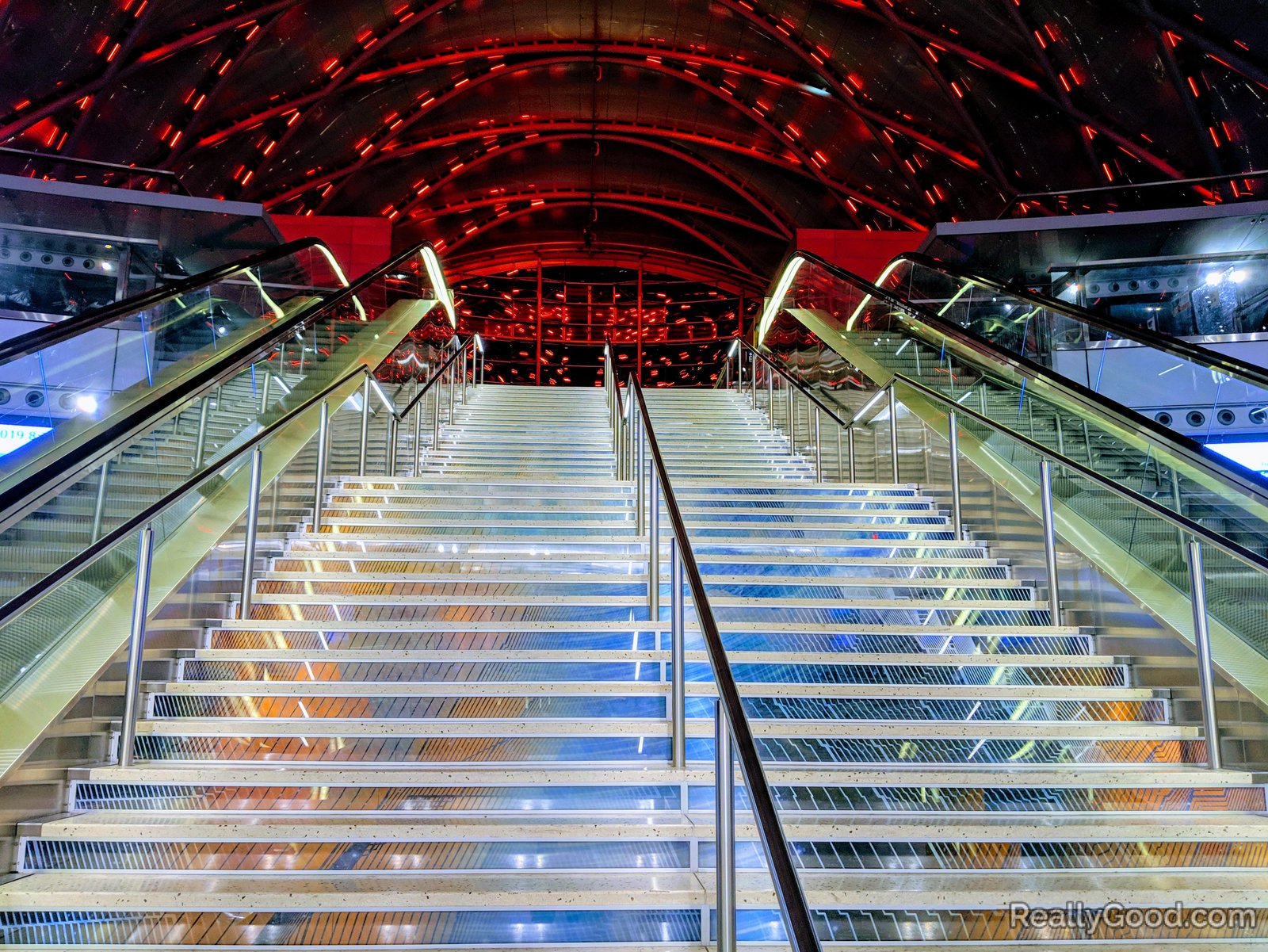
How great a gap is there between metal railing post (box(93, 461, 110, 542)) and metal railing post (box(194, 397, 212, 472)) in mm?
1082

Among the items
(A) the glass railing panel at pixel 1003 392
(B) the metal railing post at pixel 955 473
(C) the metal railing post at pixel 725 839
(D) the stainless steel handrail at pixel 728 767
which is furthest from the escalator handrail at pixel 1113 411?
(C) the metal railing post at pixel 725 839

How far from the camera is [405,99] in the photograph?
86.1ft

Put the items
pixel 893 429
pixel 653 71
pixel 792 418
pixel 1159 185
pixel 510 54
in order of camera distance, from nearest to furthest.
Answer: pixel 893 429, pixel 792 418, pixel 1159 185, pixel 510 54, pixel 653 71

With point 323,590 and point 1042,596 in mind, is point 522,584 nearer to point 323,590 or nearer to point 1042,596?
point 323,590

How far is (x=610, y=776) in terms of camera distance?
3.36 m

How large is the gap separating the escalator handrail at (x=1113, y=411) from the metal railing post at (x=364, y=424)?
431 cm

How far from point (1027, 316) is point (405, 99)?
21386 millimetres

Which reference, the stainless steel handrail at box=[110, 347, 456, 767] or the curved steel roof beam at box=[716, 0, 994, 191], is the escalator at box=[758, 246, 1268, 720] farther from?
the curved steel roof beam at box=[716, 0, 994, 191]

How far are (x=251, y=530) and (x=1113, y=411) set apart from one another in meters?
4.31

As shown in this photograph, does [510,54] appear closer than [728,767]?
No

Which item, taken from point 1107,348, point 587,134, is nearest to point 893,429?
point 1107,348

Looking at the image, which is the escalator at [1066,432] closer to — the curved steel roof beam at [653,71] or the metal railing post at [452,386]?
the metal railing post at [452,386]

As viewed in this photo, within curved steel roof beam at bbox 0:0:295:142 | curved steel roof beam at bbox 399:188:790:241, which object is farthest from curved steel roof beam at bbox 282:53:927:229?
curved steel roof beam at bbox 0:0:295:142

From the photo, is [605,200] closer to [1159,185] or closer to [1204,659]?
[1159,185]
